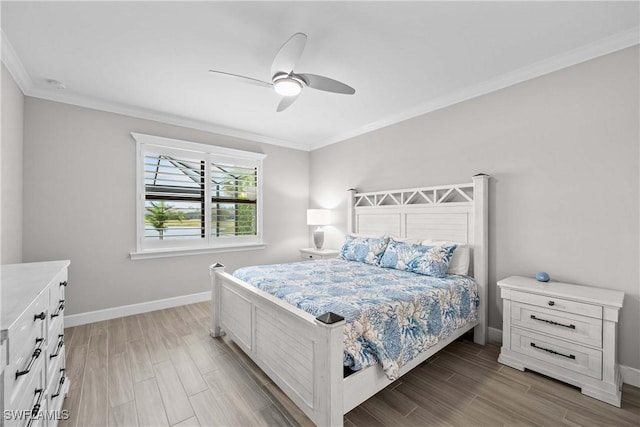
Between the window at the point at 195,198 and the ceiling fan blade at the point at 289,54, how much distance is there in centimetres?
244

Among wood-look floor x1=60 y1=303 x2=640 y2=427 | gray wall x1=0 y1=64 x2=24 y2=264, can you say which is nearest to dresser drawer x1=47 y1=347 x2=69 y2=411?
wood-look floor x1=60 y1=303 x2=640 y2=427

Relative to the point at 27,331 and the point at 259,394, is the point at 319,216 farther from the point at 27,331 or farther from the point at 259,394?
the point at 27,331

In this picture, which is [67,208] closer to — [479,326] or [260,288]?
[260,288]

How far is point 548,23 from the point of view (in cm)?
206

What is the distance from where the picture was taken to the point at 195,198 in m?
4.12

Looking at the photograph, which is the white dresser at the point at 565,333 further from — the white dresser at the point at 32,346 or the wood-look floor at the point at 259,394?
the white dresser at the point at 32,346

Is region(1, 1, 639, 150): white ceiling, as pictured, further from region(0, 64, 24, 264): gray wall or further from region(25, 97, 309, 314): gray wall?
region(25, 97, 309, 314): gray wall

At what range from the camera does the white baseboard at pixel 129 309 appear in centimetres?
328

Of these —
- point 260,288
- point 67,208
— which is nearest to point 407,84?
Result: point 260,288

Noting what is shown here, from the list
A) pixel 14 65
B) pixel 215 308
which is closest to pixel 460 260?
pixel 215 308

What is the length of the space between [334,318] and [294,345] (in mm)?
476

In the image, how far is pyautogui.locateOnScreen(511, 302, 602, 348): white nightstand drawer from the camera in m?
2.02

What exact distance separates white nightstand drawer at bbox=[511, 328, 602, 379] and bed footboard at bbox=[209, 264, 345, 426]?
178 centimetres

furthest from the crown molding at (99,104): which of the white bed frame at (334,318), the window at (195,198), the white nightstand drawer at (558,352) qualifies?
the white nightstand drawer at (558,352)
